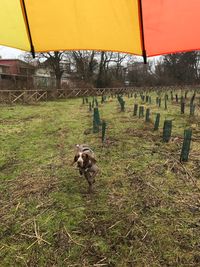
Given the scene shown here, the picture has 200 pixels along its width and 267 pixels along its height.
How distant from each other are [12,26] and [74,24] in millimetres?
504

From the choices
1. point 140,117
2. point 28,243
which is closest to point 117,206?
point 28,243

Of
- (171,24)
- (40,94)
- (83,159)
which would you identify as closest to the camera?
(171,24)

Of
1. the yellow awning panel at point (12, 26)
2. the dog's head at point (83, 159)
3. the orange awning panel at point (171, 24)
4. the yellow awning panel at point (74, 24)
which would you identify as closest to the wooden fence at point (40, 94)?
the dog's head at point (83, 159)

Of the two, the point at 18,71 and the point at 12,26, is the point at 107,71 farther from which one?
the point at 12,26

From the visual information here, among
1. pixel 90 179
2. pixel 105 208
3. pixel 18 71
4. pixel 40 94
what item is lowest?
pixel 40 94

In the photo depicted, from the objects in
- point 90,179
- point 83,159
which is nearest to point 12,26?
point 83,159

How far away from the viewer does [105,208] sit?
13.7ft

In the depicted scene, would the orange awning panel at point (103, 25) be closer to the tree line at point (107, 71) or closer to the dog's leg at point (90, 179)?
the dog's leg at point (90, 179)

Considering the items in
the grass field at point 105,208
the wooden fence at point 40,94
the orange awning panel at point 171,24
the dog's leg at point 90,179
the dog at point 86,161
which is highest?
the orange awning panel at point 171,24

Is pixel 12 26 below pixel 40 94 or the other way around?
the other way around

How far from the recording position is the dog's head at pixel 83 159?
13.3ft

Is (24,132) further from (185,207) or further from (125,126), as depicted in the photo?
(185,207)

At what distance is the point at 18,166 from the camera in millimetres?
6172

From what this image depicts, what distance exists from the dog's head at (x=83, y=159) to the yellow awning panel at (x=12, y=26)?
2026mm
